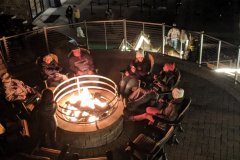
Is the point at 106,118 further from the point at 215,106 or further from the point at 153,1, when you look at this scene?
the point at 153,1

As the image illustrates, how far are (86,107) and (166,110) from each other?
2.13 metres

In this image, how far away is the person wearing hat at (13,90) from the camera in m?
10.6

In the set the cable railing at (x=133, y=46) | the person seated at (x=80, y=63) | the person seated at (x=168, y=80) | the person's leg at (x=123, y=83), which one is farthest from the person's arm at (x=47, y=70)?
the person seated at (x=168, y=80)

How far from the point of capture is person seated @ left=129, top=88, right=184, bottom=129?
9.13 meters

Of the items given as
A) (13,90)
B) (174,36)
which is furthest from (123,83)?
(174,36)

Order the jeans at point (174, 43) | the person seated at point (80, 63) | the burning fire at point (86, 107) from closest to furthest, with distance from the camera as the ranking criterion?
the burning fire at point (86, 107) → the person seated at point (80, 63) → the jeans at point (174, 43)

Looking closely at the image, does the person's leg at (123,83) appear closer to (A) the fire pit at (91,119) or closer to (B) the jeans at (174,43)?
(A) the fire pit at (91,119)

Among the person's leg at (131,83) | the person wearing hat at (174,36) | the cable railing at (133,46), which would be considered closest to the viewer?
the person's leg at (131,83)

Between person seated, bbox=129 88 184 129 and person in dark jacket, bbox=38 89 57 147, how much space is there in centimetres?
242

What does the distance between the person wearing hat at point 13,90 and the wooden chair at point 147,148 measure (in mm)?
3786

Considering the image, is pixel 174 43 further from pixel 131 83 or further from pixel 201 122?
pixel 201 122

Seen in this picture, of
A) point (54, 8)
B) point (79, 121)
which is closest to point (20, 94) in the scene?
point (79, 121)

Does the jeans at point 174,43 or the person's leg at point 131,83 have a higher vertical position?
the person's leg at point 131,83

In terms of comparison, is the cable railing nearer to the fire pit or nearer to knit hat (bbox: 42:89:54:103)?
the fire pit
